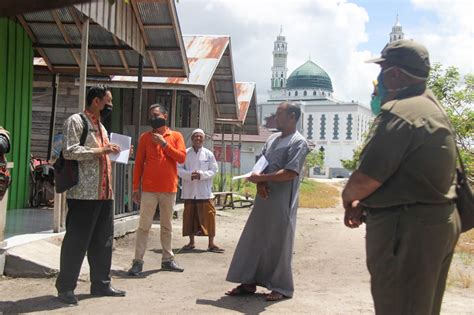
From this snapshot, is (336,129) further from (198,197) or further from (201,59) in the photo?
(198,197)

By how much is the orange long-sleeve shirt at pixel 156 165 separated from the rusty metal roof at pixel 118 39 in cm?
215

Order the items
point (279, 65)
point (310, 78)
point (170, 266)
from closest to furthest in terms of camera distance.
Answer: point (170, 266), point (310, 78), point (279, 65)

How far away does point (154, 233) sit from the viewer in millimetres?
10172

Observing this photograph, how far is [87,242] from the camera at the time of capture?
5379 mm

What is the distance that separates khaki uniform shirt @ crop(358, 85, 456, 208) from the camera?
9.88ft

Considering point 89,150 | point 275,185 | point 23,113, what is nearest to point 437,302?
point 275,185

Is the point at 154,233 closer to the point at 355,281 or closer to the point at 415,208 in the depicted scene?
the point at 355,281

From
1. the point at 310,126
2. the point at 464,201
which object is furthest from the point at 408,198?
the point at 310,126

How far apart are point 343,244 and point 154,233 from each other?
11.2 ft

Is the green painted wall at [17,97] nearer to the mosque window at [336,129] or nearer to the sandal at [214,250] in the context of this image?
the sandal at [214,250]

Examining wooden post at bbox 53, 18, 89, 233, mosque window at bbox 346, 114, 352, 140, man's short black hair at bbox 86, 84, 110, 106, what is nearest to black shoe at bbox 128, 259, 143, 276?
wooden post at bbox 53, 18, 89, 233

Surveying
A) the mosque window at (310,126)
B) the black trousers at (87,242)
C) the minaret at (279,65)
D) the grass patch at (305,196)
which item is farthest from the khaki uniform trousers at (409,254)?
the minaret at (279,65)

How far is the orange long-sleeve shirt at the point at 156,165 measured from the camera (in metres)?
6.78

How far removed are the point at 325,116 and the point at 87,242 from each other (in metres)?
109
